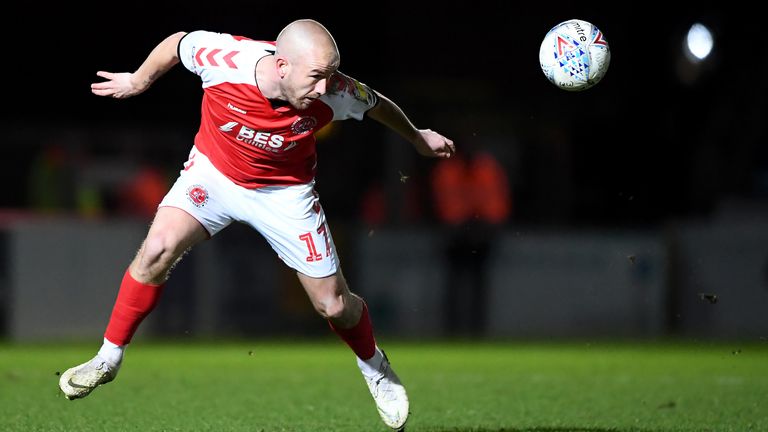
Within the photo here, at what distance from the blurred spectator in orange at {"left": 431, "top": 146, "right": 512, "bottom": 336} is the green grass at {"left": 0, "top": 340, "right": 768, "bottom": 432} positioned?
4.15 feet

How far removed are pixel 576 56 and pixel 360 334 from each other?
64.6 inches

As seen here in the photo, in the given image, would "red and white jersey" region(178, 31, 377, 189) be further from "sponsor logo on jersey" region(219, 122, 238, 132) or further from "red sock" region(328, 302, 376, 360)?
"red sock" region(328, 302, 376, 360)

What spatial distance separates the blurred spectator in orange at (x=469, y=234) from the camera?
13.0 meters

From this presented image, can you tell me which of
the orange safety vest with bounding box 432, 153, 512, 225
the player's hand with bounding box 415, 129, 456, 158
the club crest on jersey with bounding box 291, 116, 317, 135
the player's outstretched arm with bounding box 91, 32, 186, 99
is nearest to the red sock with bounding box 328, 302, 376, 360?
the player's hand with bounding box 415, 129, 456, 158

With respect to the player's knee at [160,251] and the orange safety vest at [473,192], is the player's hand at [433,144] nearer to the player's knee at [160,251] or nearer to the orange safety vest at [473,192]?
the player's knee at [160,251]

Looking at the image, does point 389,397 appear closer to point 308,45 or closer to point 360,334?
point 360,334

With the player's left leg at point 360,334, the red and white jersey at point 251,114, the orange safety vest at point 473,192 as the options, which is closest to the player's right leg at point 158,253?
the red and white jersey at point 251,114

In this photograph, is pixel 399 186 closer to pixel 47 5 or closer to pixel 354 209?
pixel 354 209

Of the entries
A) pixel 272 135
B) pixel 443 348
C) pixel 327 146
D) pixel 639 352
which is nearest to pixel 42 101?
pixel 327 146

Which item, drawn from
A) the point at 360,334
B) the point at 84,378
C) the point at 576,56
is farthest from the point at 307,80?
the point at 84,378

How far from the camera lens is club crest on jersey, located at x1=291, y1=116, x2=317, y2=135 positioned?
5.54 meters

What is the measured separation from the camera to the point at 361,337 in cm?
592

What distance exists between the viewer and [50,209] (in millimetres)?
14648

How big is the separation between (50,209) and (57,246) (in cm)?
232
